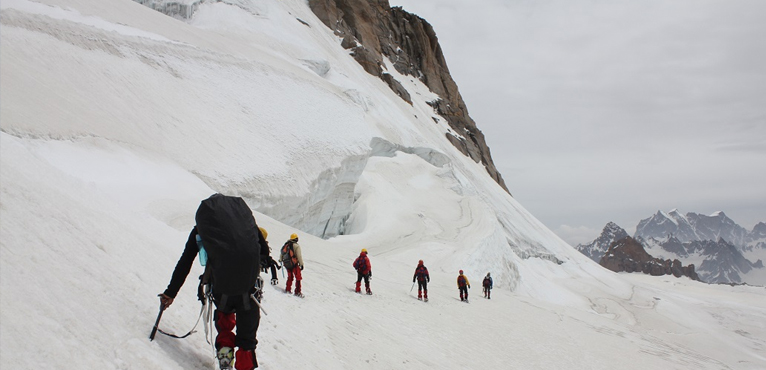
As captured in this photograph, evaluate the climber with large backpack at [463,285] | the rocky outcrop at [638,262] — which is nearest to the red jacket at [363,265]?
the climber with large backpack at [463,285]

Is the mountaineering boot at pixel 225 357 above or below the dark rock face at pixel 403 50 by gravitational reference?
below

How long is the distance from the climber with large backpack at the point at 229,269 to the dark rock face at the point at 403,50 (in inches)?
1968

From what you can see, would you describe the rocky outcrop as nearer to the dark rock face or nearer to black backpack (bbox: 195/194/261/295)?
the dark rock face

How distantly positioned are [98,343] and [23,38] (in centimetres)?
1616

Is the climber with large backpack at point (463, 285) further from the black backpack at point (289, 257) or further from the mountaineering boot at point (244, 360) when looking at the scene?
the mountaineering boot at point (244, 360)

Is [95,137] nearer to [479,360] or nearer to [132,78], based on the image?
[132,78]

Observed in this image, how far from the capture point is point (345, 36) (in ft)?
177

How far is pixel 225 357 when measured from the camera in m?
3.92

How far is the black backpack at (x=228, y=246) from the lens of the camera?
378cm

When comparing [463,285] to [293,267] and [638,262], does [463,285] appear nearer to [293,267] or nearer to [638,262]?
[293,267]

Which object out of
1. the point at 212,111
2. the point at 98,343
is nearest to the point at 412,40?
the point at 212,111

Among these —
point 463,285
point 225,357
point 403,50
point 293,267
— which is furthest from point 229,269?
Result: point 403,50

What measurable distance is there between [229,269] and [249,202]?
44.0 ft

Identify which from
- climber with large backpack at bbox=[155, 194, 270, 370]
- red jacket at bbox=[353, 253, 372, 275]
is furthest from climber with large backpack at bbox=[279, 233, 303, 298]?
climber with large backpack at bbox=[155, 194, 270, 370]
